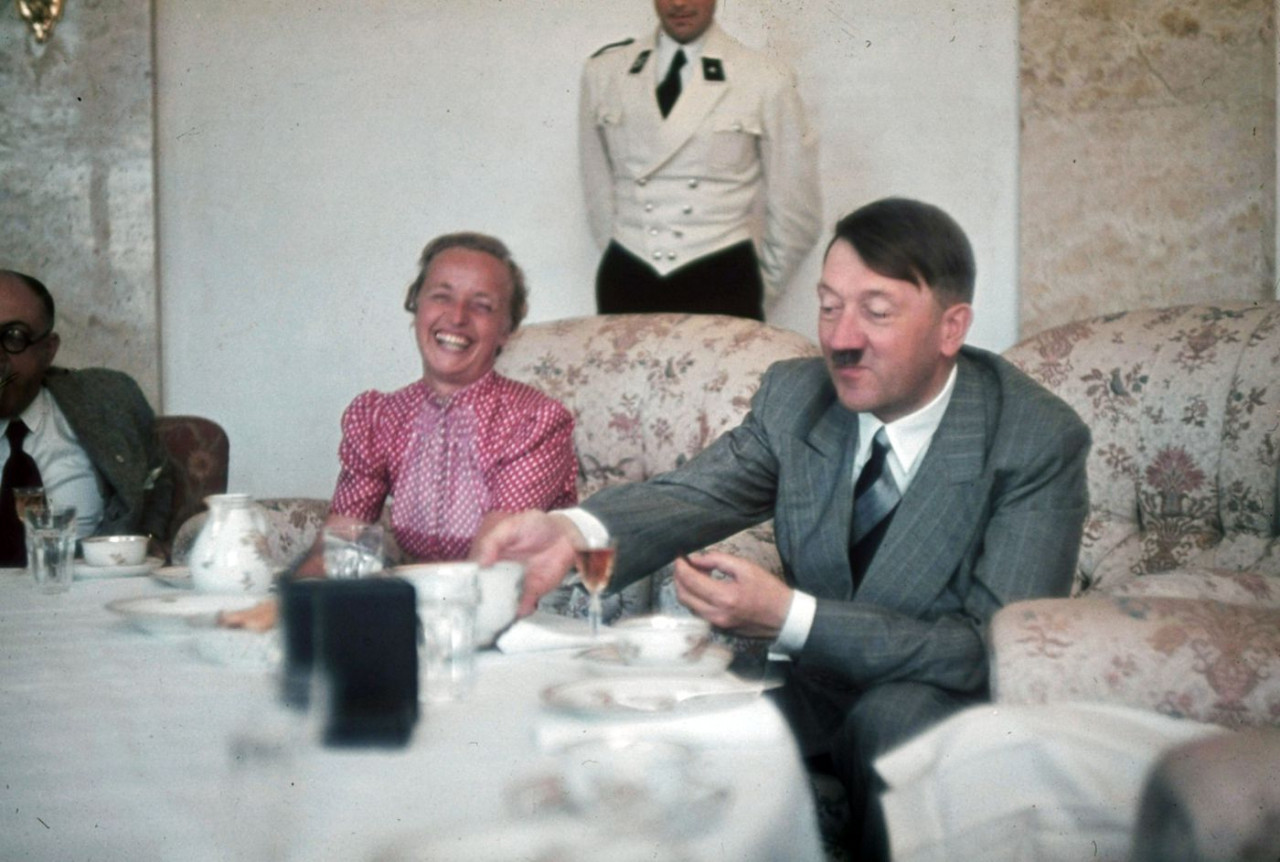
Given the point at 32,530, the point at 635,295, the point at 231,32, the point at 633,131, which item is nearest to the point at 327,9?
the point at 231,32

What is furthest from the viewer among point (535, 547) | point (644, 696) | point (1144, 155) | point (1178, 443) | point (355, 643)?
point (1144, 155)

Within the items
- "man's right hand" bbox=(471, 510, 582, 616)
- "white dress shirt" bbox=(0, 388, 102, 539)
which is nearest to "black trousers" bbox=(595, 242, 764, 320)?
"white dress shirt" bbox=(0, 388, 102, 539)

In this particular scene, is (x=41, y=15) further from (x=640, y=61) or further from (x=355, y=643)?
(x=355, y=643)

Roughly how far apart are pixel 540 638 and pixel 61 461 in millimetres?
1576

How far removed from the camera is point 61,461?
7.66ft

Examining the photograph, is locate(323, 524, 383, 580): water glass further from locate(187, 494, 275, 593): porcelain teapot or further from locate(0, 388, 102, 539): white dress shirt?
locate(0, 388, 102, 539): white dress shirt

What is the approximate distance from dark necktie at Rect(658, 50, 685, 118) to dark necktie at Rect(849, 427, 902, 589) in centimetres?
172

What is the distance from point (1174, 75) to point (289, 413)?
249cm

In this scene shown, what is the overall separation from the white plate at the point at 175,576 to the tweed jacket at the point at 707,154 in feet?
5.70

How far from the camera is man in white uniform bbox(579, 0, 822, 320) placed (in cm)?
301

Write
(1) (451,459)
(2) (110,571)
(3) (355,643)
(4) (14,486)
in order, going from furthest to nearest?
(4) (14,486) < (1) (451,459) < (2) (110,571) < (3) (355,643)

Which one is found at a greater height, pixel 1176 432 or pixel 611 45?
pixel 611 45

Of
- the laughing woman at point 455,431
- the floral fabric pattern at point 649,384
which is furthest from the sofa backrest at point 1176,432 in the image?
the laughing woman at point 455,431

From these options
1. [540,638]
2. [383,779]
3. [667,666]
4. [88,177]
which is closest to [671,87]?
[88,177]
